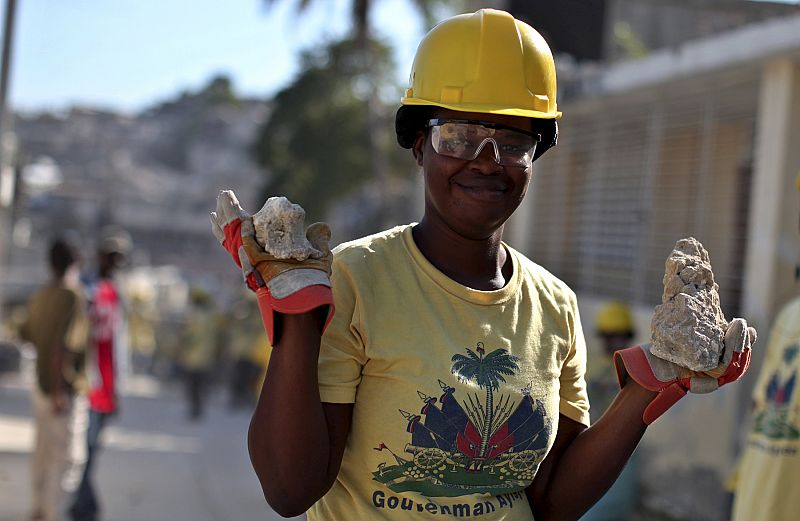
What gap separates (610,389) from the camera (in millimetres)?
5648

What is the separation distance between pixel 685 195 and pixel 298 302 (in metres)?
7.16

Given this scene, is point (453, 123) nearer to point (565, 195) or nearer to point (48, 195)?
point (565, 195)

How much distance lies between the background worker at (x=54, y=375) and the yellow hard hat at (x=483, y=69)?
4.48 m

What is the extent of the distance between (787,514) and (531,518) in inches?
50.8

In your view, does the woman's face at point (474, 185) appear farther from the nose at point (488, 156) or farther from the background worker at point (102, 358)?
the background worker at point (102, 358)

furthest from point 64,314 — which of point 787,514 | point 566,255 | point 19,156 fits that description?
point 19,156

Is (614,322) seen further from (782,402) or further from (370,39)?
(370,39)

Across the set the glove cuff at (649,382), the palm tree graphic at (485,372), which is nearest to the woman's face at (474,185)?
the palm tree graphic at (485,372)

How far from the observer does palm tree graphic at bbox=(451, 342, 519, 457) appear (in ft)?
6.83

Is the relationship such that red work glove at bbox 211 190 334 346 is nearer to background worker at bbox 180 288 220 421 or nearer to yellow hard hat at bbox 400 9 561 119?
yellow hard hat at bbox 400 9 561 119

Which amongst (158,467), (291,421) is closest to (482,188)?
(291,421)

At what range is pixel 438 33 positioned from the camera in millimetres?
2193

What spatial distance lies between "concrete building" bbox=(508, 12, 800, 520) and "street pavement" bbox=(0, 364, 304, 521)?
2.91 metres

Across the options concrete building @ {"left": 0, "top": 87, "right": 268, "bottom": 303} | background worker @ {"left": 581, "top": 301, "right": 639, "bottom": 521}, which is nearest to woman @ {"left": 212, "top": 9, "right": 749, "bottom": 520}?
background worker @ {"left": 581, "top": 301, "right": 639, "bottom": 521}
